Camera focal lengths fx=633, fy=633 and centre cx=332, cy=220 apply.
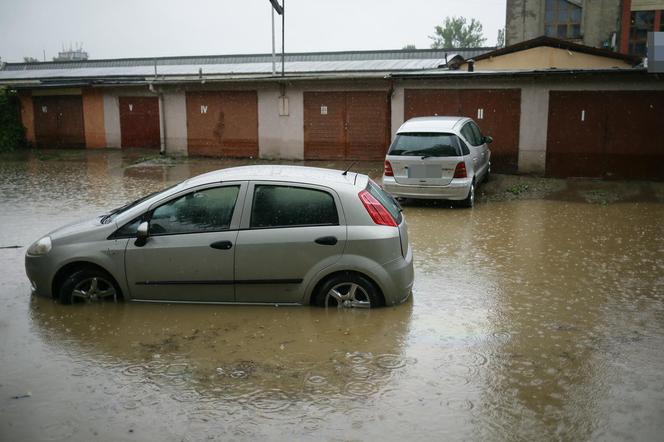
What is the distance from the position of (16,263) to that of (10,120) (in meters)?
20.9

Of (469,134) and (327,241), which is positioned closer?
(327,241)

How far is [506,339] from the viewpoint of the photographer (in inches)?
241

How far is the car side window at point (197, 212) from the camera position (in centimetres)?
675

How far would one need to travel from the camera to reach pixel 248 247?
6574mm

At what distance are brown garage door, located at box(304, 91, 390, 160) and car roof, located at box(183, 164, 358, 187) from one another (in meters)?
13.5

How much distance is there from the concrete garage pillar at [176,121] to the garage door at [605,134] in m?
12.7

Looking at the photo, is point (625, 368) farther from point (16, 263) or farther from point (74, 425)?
point (16, 263)

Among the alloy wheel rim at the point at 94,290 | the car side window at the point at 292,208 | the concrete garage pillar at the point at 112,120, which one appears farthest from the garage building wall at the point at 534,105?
the concrete garage pillar at the point at 112,120

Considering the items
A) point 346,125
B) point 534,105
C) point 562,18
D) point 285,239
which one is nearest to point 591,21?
point 562,18

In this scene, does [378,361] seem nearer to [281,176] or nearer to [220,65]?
[281,176]

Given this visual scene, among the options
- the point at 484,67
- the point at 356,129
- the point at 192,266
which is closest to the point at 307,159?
the point at 356,129

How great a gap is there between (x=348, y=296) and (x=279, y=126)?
15752 mm

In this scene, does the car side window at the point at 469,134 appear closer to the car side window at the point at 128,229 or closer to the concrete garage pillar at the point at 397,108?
the concrete garage pillar at the point at 397,108

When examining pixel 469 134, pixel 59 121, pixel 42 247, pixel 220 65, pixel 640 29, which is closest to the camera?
pixel 42 247
